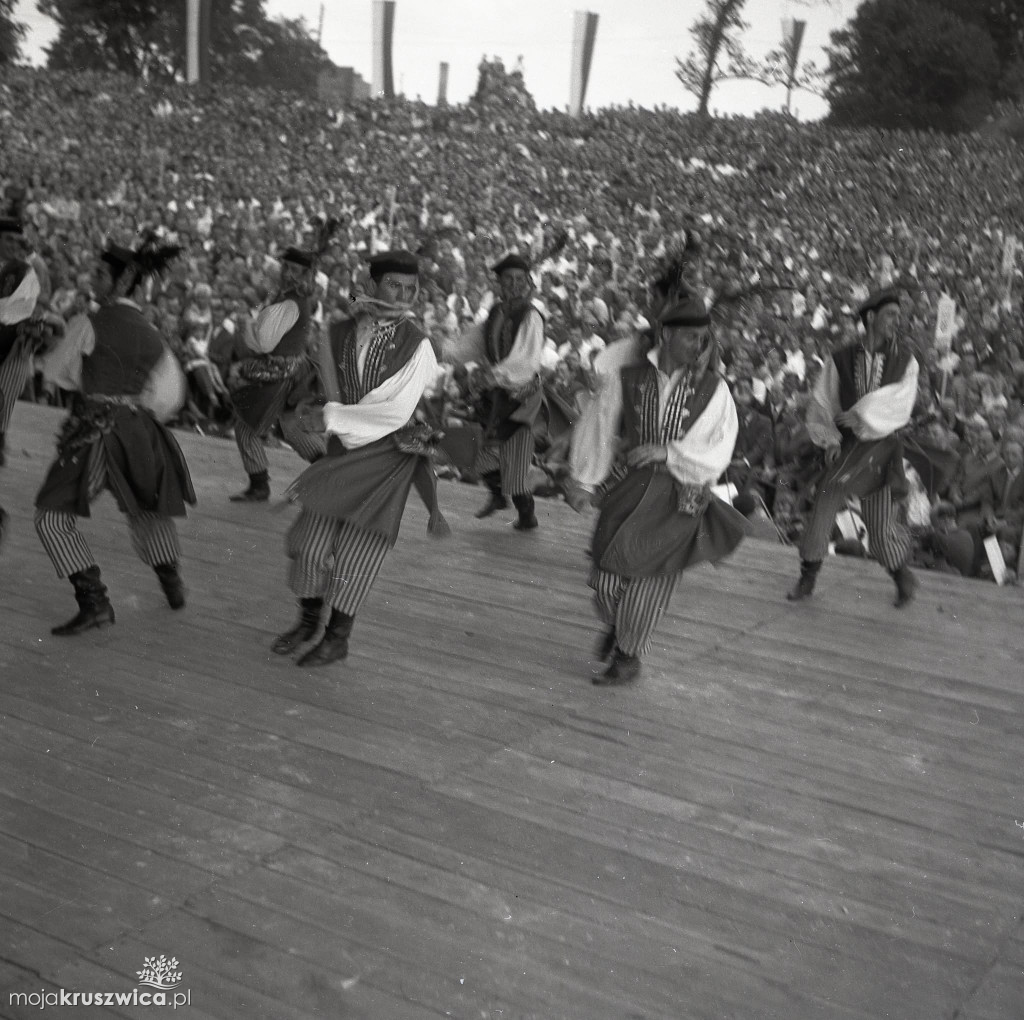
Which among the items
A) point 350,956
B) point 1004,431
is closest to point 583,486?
point 350,956

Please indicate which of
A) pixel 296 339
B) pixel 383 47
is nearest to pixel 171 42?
pixel 383 47

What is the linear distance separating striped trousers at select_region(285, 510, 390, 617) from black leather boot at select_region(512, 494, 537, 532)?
7.51 ft

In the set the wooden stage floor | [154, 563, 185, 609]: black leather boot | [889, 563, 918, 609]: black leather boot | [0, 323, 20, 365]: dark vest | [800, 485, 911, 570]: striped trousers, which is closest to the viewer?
the wooden stage floor

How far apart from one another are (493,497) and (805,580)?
6.28 feet

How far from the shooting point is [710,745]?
170 inches

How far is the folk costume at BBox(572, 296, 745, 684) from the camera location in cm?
458

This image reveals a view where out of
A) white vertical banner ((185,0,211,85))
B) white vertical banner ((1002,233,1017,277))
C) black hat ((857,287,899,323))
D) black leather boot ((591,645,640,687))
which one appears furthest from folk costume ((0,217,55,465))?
white vertical banner ((185,0,211,85))

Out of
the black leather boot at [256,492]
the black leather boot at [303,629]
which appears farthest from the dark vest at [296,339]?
the black leather boot at [303,629]

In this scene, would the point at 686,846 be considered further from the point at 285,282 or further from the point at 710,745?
the point at 285,282

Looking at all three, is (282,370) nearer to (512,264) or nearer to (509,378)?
(509,378)

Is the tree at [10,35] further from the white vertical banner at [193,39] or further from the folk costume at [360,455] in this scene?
the folk costume at [360,455]

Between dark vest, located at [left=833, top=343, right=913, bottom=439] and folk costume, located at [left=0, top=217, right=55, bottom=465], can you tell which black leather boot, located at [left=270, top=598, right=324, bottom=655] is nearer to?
dark vest, located at [left=833, top=343, right=913, bottom=439]

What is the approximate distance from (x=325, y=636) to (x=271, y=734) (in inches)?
30.4

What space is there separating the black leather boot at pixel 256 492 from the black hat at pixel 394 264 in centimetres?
292
